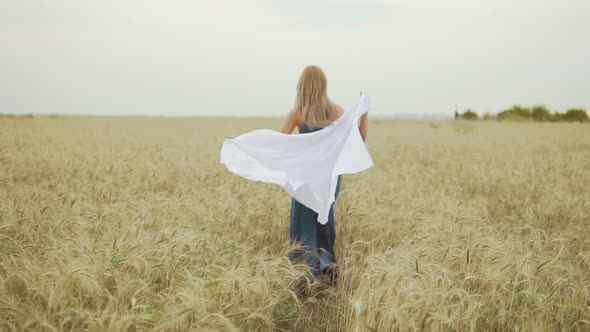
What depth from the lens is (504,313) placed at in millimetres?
2732

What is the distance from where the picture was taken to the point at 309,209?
388cm

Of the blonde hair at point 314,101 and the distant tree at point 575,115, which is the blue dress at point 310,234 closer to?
the blonde hair at point 314,101

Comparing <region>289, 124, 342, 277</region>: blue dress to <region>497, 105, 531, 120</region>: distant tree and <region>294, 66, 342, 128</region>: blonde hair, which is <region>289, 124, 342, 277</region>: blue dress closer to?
<region>294, 66, 342, 128</region>: blonde hair

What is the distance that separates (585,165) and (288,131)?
8.66m

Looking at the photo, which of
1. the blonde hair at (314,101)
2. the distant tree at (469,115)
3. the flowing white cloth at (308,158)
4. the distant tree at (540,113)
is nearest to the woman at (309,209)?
the blonde hair at (314,101)

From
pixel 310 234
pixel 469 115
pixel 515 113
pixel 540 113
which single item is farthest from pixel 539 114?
pixel 310 234

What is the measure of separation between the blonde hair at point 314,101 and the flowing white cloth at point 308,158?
8cm

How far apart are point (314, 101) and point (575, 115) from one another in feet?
152

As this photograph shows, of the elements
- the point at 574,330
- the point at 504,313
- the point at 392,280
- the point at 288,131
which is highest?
the point at 288,131

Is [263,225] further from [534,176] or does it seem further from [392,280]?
[534,176]

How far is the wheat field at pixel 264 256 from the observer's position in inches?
98.0

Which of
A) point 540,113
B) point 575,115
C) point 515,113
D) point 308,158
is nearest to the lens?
point 308,158

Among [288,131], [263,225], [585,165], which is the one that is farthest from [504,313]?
[585,165]

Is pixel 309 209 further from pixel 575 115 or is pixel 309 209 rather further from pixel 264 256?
pixel 575 115
